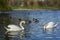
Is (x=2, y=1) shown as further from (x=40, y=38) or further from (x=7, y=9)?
(x=40, y=38)

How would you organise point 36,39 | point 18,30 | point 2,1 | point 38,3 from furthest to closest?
point 38,3 → point 2,1 → point 18,30 → point 36,39

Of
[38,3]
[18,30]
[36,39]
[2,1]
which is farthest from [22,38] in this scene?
[38,3]

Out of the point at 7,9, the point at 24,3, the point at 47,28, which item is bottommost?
the point at 24,3

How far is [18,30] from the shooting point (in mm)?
17812

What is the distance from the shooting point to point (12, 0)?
70625 mm

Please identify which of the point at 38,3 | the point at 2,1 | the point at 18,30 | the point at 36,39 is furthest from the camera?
the point at 38,3

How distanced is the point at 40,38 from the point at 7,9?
101 ft

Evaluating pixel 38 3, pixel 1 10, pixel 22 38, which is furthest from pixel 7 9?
pixel 22 38

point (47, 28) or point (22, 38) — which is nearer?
point (22, 38)

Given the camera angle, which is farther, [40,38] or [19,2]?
[19,2]

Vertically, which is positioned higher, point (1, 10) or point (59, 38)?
point (59, 38)

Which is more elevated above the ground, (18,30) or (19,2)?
(18,30)

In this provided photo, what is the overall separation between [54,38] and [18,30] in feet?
12.7

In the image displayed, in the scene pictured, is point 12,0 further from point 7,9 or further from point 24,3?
point 7,9
